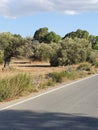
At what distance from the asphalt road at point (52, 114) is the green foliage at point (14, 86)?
1141 mm

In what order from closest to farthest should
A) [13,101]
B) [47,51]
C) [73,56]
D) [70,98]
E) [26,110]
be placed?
1. [26,110]
2. [13,101]
3. [70,98]
4. [73,56]
5. [47,51]

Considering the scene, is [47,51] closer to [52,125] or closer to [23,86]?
[23,86]

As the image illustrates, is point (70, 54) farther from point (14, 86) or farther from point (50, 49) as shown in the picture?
point (14, 86)

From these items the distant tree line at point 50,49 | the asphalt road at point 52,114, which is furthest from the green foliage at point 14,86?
the distant tree line at point 50,49

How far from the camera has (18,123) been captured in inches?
447

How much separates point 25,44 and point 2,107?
1519 inches

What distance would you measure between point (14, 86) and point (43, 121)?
7.86 metres

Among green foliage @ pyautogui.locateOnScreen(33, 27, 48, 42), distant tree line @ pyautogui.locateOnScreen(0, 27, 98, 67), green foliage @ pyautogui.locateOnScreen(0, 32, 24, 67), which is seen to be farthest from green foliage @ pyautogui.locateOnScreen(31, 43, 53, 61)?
green foliage @ pyautogui.locateOnScreen(33, 27, 48, 42)

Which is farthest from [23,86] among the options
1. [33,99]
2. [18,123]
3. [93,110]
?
[18,123]

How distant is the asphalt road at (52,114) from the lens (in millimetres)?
11000

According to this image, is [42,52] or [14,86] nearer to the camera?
[14,86]

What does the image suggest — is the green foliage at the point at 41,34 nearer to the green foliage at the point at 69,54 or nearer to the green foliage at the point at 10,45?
the green foliage at the point at 69,54

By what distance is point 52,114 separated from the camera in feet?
43.5

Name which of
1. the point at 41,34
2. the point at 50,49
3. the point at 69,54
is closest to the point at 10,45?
the point at 69,54
